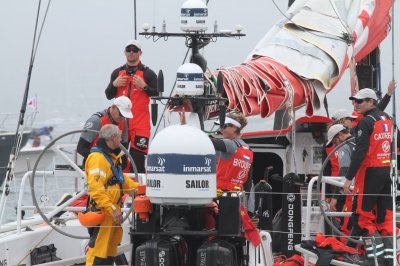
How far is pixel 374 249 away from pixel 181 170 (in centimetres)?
186

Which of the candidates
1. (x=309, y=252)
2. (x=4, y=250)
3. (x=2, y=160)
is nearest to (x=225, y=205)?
(x=309, y=252)

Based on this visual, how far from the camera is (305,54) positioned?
1244cm

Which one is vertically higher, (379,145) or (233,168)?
(379,145)

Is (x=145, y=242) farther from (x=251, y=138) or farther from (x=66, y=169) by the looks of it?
(x=251, y=138)

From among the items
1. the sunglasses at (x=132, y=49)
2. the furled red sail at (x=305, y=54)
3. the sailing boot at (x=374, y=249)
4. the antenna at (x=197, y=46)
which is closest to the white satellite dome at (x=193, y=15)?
the antenna at (x=197, y=46)

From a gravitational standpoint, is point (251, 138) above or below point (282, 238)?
above

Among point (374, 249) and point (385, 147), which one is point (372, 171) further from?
point (374, 249)

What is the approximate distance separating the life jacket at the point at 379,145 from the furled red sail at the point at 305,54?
2162mm

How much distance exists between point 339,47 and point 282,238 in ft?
10.1

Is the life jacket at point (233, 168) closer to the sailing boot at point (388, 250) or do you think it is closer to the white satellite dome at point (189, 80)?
the white satellite dome at point (189, 80)

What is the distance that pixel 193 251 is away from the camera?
8422 millimetres

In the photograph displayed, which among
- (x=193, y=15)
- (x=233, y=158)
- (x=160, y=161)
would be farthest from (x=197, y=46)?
(x=160, y=161)

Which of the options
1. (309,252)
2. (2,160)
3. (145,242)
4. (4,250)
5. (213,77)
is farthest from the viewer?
(2,160)

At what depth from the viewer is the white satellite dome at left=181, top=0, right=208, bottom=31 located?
31.4 ft
